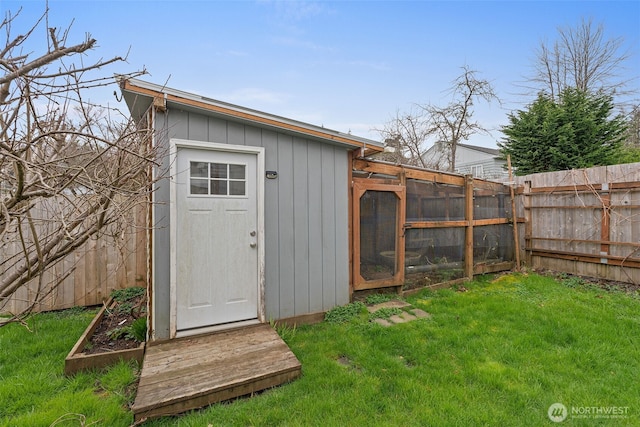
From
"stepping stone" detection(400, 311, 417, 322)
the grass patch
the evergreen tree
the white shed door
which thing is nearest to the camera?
the grass patch

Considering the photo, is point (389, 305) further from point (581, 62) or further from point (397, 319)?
point (581, 62)

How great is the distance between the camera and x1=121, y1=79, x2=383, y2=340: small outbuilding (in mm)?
2775

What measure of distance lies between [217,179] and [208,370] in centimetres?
181

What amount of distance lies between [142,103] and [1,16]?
1.65 meters

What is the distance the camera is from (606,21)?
10508 mm

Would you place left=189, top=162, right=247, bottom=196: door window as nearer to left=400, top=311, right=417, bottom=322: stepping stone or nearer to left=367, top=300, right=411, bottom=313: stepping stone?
left=367, top=300, right=411, bottom=313: stepping stone

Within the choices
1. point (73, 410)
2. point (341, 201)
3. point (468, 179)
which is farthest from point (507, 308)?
point (73, 410)

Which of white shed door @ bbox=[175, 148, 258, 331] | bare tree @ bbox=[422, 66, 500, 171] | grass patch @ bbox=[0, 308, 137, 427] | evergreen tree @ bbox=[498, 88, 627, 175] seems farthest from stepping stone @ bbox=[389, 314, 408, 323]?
bare tree @ bbox=[422, 66, 500, 171]

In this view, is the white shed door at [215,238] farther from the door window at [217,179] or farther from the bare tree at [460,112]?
the bare tree at [460,112]

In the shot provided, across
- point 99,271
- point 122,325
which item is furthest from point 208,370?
point 99,271

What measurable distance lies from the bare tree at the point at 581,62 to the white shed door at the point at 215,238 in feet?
42.3

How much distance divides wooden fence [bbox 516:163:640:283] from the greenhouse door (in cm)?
338

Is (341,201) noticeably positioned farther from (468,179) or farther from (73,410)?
(73,410)

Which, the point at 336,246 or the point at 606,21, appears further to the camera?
the point at 606,21
